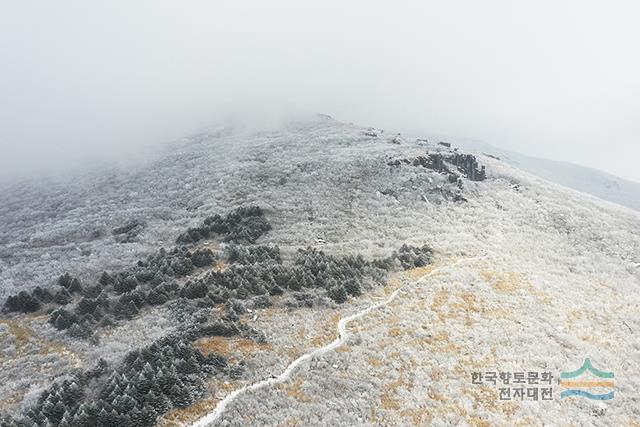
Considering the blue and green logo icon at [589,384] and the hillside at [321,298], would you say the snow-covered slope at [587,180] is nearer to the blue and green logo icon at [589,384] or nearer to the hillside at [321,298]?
the hillside at [321,298]

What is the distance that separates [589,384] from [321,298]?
13956 millimetres

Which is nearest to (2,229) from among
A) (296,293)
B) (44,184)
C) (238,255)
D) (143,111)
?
(44,184)

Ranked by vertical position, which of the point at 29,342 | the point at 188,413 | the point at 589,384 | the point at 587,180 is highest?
the point at 589,384

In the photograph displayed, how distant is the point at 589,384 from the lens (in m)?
21.7

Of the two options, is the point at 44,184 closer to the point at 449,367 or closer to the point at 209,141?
the point at 209,141

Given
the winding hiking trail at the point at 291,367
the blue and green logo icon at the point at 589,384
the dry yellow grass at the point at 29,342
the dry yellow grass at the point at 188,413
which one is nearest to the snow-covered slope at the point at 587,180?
the winding hiking trail at the point at 291,367

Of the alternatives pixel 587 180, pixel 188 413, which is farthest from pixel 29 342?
pixel 587 180

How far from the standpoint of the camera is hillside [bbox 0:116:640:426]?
19125mm

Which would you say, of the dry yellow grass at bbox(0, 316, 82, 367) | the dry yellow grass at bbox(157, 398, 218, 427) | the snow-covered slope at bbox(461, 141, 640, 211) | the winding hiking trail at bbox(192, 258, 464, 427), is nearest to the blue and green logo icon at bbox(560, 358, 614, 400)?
the winding hiking trail at bbox(192, 258, 464, 427)

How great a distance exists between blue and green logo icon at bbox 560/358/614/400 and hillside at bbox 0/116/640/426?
1.18ft

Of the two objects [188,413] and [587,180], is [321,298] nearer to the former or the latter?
[188,413]

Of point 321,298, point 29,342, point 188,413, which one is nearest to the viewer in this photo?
point 188,413

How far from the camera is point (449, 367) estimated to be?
70.2 feet

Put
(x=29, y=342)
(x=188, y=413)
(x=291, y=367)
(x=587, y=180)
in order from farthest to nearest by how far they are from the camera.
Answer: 1. (x=587, y=180)
2. (x=29, y=342)
3. (x=291, y=367)
4. (x=188, y=413)
